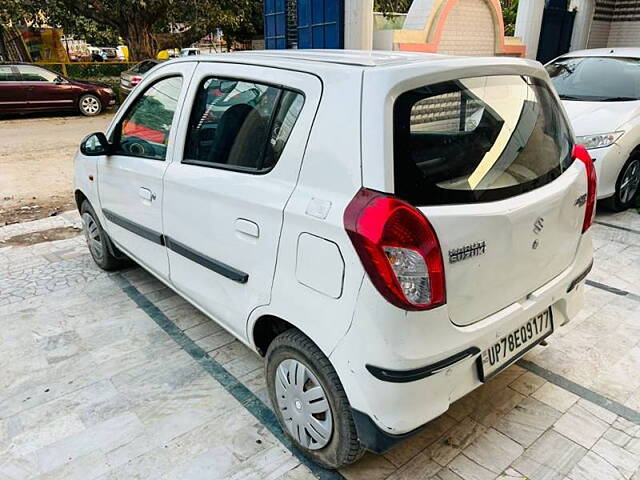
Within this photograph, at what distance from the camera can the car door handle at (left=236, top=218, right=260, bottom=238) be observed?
6.98 ft

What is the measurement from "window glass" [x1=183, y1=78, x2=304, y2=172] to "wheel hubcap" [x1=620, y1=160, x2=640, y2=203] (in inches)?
179

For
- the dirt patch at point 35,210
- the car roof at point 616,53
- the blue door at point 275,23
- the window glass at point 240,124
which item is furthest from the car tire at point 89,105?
the window glass at point 240,124

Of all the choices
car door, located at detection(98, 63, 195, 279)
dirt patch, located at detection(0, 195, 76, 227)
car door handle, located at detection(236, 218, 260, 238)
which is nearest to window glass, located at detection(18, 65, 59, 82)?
dirt patch, located at detection(0, 195, 76, 227)

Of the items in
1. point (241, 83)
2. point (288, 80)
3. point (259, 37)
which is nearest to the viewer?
point (288, 80)

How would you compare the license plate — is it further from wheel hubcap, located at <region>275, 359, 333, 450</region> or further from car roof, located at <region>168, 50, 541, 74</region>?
car roof, located at <region>168, 50, 541, 74</region>

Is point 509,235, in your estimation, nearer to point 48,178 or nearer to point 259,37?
point 48,178

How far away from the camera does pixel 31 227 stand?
17.1ft

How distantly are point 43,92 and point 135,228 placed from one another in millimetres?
11983

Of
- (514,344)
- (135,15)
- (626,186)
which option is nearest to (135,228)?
(514,344)

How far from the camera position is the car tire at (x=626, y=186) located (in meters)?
5.25

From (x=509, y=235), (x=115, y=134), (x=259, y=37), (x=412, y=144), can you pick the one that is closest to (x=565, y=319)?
(x=509, y=235)

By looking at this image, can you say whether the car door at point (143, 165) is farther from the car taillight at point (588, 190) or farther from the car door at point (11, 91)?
the car door at point (11, 91)

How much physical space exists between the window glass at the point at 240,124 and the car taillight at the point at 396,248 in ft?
1.91

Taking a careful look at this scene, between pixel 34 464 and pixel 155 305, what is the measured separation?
57.6 inches
